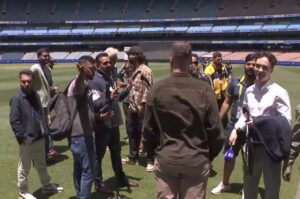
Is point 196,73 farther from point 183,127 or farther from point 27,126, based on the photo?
point 183,127

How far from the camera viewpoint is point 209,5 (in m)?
57.6

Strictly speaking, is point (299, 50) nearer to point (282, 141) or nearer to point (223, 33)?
point (223, 33)

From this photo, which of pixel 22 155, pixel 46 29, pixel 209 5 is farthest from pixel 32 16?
pixel 22 155

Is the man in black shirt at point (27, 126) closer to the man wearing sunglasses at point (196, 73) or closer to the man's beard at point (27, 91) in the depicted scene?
the man's beard at point (27, 91)

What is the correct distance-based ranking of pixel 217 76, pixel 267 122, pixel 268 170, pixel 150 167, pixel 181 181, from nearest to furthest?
1. pixel 181 181
2. pixel 267 122
3. pixel 268 170
4. pixel 150 167
5. pixel 217 76

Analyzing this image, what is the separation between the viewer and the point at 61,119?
497 centimetres

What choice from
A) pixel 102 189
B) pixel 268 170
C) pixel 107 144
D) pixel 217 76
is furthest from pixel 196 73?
pixel 268 170

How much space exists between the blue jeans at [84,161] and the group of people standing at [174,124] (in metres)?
0.01

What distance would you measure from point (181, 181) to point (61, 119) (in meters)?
2.00

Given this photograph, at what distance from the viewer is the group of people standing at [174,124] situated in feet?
11.4

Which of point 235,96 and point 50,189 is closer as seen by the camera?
point 235,96

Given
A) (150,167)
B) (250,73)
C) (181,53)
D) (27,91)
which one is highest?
(181,53)

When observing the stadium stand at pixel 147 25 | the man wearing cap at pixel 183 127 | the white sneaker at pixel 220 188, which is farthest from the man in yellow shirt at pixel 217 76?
the stadium stand at pixel 147 25

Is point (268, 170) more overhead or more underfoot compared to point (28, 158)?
more overhead
